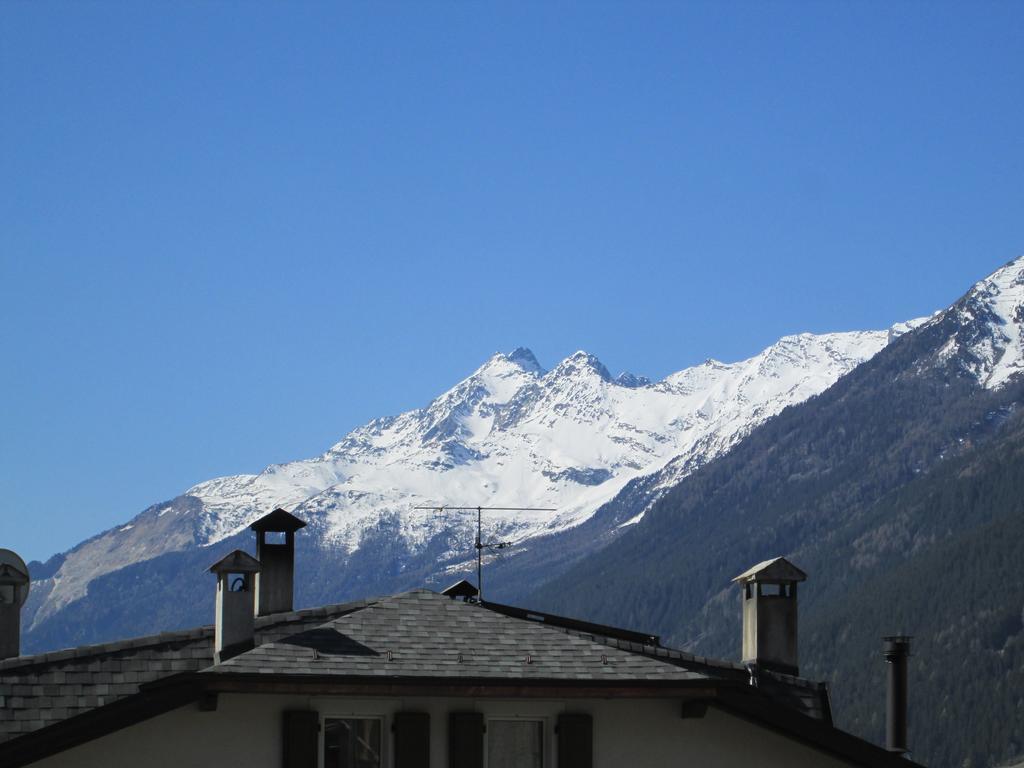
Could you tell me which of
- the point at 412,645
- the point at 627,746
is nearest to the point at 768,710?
the point at 627,746

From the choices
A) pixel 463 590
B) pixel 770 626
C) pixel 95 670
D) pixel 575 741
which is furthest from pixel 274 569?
pixel 575 741

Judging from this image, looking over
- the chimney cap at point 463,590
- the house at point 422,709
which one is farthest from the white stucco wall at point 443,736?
the chimney cap at point 463,590

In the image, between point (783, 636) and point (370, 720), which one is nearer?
point (370, 720)

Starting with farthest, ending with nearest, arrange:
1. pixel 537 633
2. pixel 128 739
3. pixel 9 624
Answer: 1. pixel 9 624
2. pixel 537 633
3. pixel 128 739

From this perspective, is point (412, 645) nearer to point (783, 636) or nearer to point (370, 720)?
point (370, 720)

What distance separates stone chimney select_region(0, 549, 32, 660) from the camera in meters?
32.7

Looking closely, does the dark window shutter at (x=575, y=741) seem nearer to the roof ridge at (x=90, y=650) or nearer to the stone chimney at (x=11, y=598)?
the roof ridge at (x=90, y=650)

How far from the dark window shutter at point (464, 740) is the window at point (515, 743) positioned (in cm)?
32

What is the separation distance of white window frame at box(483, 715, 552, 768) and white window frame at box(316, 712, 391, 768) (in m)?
1.16

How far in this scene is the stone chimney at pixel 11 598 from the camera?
32.7 metres

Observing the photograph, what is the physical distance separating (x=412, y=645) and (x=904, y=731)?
9.94 m

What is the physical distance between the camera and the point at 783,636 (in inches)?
1328

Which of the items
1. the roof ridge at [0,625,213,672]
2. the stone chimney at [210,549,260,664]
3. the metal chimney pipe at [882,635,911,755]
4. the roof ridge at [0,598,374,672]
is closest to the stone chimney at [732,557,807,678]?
the metal chimney pipe at [882,635,911,755]

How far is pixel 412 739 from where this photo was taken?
25.5 m
